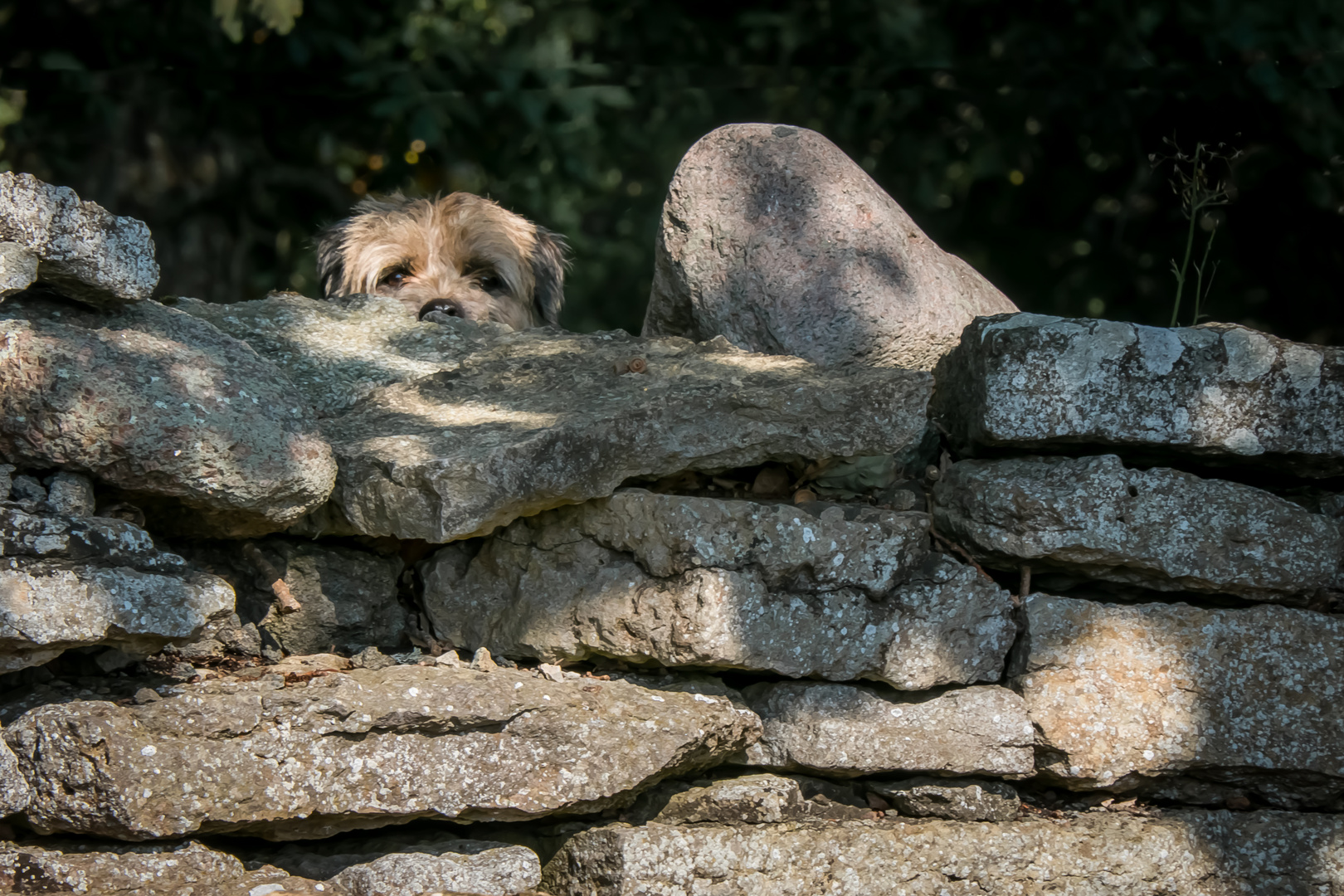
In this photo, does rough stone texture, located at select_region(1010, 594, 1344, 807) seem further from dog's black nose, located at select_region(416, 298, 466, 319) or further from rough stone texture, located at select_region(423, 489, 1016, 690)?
dog's black nose, located at select_region(416, 298, 466, 319)

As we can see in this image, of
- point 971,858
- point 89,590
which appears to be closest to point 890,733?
point 971,858

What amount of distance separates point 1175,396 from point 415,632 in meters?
2.01

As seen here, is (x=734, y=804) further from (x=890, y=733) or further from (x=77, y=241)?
(x=77, y=241)

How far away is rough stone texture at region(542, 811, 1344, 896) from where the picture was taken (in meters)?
2.87

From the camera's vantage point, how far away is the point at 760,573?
3088mm

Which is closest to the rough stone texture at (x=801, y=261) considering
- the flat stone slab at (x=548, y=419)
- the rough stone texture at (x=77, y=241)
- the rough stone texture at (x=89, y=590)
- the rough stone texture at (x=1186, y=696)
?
the flat stone slab at (x=548, y=419)

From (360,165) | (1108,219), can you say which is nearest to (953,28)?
(1108,219)

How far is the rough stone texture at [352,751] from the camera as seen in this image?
8.17 ft

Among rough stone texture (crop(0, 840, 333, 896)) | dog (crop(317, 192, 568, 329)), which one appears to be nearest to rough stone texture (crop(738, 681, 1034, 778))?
rough stone texture (crop(0, 840, 333, 896))

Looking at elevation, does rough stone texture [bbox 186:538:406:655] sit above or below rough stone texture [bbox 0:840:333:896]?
above

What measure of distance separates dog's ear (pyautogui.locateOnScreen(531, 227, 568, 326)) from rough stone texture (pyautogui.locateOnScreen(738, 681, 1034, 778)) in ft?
9.87

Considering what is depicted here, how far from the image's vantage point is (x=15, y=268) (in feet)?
8.49

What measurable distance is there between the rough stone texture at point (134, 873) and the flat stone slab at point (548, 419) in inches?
32.4

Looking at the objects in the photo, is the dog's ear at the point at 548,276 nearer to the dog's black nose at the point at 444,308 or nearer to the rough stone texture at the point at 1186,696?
the dog's black nose at the point at 444,308
